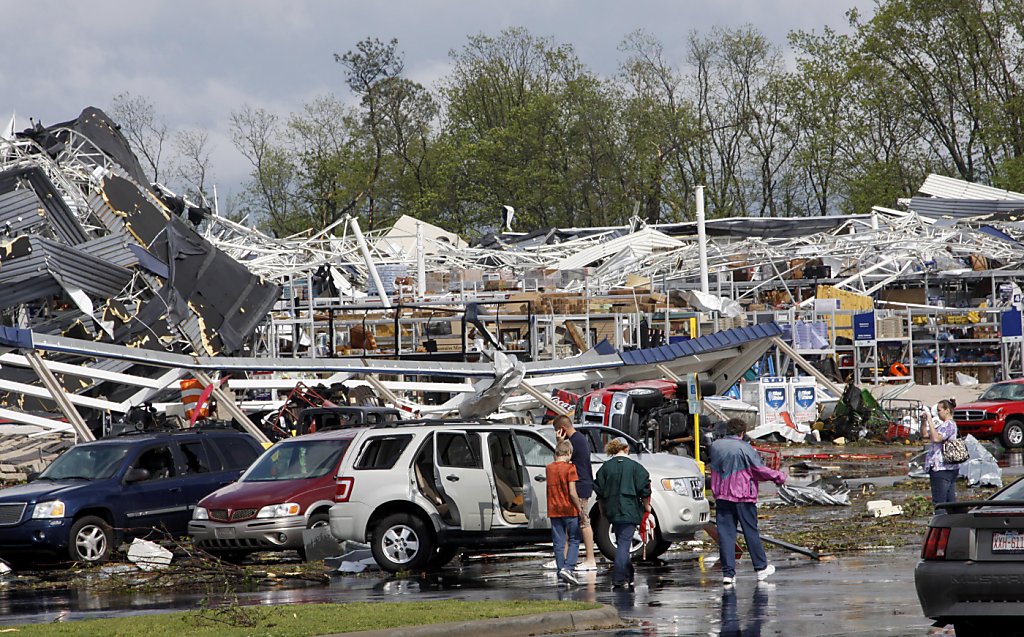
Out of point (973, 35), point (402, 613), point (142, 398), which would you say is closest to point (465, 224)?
point (973, 35)

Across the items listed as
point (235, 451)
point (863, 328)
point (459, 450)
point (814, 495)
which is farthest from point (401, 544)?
point (863, 328)

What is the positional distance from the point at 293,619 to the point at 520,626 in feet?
5.69

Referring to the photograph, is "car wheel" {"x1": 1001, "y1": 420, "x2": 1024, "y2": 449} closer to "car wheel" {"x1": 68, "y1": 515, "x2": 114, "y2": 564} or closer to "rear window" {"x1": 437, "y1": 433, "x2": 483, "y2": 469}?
"rear window" {"x1": 437, "y1": 433, "x2": 483, "y2": 469}

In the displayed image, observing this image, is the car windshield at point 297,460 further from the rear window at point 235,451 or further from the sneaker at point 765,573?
the sneaker at point 765,573

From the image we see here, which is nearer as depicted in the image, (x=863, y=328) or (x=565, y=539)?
(x=565, y=539)

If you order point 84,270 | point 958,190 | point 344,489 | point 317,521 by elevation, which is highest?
point 958,190

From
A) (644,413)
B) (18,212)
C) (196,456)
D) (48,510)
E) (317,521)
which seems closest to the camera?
(317,521)

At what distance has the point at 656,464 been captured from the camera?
53.5 ft

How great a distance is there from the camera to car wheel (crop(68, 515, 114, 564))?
1681 cm

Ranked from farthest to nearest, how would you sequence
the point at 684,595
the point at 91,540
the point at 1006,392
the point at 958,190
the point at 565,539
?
the point at 958,190 → the point at 1006,392 → the point at 91,540 → the point at 565,539 → the point at 684,595

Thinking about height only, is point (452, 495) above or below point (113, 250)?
below

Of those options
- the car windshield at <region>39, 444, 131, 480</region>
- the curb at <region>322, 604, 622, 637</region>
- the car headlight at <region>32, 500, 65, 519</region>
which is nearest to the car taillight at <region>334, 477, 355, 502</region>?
the car headlight at <region>32, 500, 65, 519</region>

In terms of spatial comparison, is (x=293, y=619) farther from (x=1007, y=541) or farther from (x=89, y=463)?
(x=89, y=463)

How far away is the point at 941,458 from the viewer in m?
17.3
